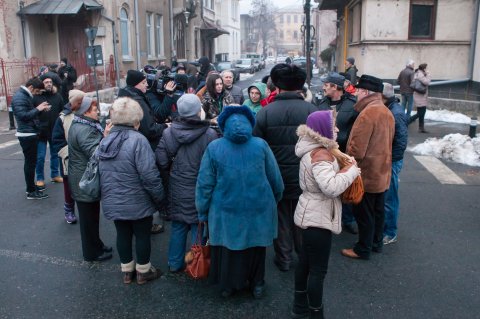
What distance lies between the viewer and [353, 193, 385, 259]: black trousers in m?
4.58

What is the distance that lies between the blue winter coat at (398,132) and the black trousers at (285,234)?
129 cm

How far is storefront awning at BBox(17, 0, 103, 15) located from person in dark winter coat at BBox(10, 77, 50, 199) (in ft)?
42.2

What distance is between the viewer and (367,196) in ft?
15.0

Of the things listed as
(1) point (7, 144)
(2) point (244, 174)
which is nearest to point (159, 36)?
(1) point (7, 144)

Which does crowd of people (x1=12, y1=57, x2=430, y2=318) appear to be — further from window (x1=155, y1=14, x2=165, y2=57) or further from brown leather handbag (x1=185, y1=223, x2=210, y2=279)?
window (x1=155, y1=14, x2=165, y2=57)

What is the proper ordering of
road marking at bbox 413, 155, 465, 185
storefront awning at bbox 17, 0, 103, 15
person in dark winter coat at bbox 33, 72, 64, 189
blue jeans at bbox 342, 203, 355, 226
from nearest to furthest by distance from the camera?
blue jeans at bbox 342, 203, 355, 226 → person in dark winter coat at bbox 33, 72, 64, 189 → road marking at bbox 413, 155, 465, 185 → storefront awning at bbox 17, 0, 103, 15

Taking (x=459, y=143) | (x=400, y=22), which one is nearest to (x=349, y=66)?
(x=459, y=143)

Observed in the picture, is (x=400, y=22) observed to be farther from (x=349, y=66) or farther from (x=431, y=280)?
(x=431, y=280)

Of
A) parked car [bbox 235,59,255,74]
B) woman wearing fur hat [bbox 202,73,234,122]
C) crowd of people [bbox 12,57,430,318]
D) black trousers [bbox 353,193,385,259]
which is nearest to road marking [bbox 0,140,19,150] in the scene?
crowd of people [bbox 12,57,430,318]

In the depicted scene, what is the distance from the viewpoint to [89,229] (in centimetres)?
464

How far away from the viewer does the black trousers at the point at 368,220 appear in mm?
4578

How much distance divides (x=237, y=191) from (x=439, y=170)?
626 centimetres

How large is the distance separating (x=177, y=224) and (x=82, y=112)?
1477mm

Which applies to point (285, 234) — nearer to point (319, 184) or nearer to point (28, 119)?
point (319, 184)
